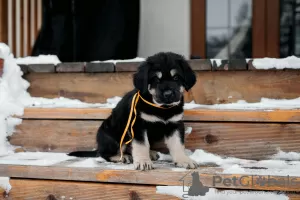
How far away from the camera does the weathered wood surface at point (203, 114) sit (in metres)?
2.37

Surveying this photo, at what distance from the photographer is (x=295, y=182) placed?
69.4 inches

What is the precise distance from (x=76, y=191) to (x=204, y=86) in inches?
53.1

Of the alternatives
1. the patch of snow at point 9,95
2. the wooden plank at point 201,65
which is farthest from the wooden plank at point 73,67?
the wooden plank at point 201,65

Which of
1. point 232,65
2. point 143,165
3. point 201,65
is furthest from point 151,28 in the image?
point 143,165

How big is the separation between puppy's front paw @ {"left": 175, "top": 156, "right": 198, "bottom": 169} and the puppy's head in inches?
13.1

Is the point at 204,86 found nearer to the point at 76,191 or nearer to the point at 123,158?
the point at 123,158

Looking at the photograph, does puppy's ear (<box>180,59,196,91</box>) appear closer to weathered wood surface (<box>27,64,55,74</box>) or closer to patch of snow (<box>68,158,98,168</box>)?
patch of snow (<box>68,158,98,168</box>)

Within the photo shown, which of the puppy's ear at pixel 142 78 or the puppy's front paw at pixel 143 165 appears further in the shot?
the puppy's ear at pixel 142 78

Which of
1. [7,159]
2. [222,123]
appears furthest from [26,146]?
[222,123]

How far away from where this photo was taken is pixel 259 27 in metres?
Result: 4.45

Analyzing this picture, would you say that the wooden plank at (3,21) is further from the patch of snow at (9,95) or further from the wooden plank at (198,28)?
the wooden plank at (198,28)

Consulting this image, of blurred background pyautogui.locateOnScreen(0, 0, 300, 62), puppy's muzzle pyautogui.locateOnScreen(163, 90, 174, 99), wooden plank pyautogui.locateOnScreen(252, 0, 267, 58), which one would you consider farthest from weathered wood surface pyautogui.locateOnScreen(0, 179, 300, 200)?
wooden plank pyautogui.locateOnScreen(252, 0, 267, 58)

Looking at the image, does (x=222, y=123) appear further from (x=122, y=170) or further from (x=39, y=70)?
(x=39, y=70)

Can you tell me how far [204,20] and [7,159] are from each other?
121 inches
